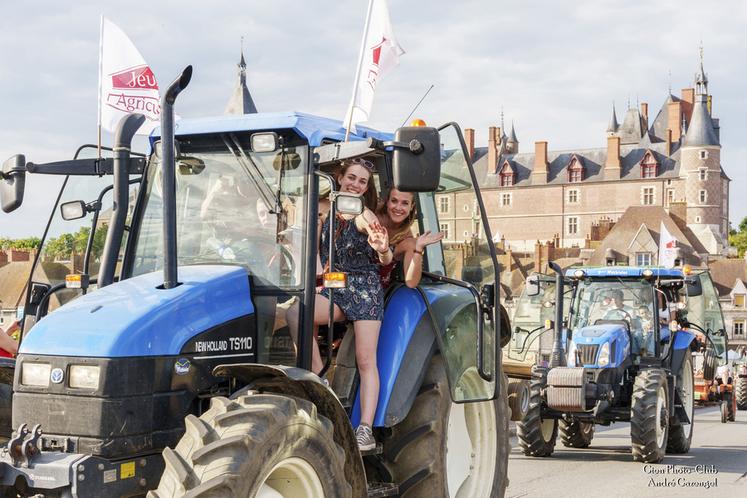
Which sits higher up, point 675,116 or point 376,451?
point 675,116

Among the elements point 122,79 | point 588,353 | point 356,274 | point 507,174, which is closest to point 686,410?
point 588,353

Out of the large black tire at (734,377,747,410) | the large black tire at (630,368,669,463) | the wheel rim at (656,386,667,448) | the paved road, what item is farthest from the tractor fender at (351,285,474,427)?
the large black tire at (734,377,747,410)

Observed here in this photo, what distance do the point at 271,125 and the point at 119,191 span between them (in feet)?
2.91

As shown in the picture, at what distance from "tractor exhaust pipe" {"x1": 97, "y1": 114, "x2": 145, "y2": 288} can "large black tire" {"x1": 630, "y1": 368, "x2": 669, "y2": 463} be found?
8.18 m

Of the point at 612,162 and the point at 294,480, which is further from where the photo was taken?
the point at 612,162

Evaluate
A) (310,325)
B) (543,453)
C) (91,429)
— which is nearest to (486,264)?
(310,325)

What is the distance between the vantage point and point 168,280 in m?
4.94

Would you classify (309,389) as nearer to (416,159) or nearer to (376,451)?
(376,451)

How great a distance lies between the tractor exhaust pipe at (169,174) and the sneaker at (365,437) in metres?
1.26

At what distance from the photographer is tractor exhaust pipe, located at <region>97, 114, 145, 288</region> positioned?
549 cm

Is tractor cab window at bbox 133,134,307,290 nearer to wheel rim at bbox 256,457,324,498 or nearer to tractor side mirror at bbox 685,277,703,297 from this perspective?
wheel rim at bbox 256,457,324,498

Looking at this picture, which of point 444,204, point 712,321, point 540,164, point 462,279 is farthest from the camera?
point 540,164

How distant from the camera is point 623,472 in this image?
37.5 feet

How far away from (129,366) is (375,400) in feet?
5.04
